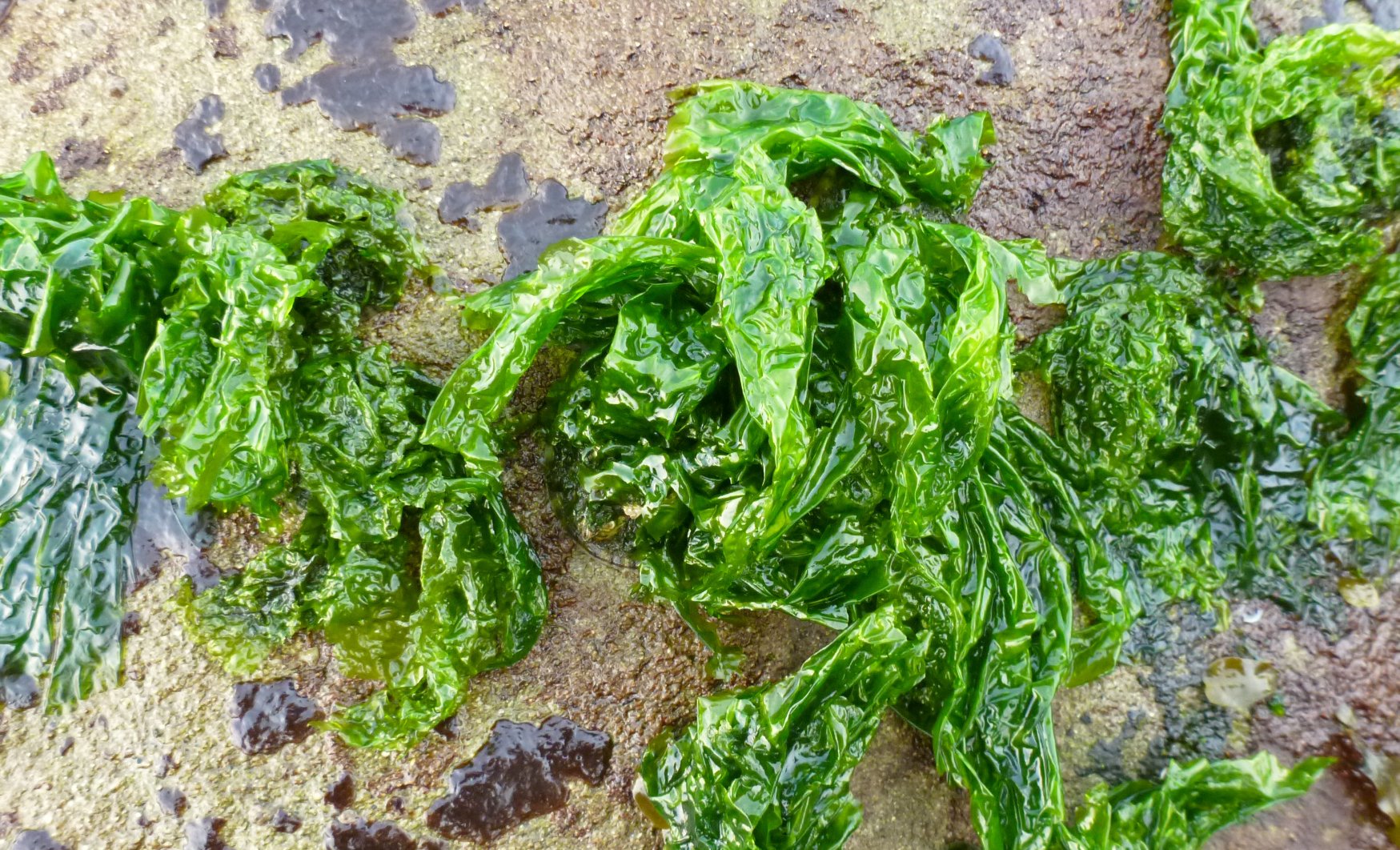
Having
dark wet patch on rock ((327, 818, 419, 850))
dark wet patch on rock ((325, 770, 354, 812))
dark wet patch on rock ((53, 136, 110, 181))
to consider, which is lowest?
dark wet patch on rock ((327, 818, 419, 850))

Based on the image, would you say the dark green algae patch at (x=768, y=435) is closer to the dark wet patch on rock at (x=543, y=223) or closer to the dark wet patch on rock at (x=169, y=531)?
the dark wet patch on rock at (x=169, y=531)

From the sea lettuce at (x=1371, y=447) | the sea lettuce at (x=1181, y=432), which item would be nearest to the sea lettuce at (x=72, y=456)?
the sea lettuce at (x=1181, y=432)

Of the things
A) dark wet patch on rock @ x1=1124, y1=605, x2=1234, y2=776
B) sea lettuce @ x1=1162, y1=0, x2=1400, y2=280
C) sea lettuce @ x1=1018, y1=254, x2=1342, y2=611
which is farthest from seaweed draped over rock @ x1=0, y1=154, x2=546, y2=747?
sea lettuce @ x1=1162, y1=0, x2=1400, y2=280

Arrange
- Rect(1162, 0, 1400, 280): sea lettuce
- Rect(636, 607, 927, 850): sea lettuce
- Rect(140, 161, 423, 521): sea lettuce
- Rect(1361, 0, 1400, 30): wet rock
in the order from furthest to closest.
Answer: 1. Rect(1361, 0, 1400, 30): wet rock
2. Rect(1162, 0, 1400, 280): sea lettuce
3. Rect(636, 607, 927, 850): sea lettuce
4. Rect(140, 161, 423, 521): sea lettuce

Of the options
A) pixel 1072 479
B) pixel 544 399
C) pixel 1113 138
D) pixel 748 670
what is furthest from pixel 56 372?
pixel 1113 138

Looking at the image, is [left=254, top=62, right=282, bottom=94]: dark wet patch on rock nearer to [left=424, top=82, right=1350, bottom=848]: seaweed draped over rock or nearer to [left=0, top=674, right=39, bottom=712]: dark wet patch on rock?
[left=424, top=82, right=1350, bottom=848]: seaweed draped over rock

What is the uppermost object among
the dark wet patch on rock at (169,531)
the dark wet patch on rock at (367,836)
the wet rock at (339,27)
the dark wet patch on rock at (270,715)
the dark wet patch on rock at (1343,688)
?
the wet rock at (339,27)

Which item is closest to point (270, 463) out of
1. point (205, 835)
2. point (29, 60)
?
point (205, 835)
